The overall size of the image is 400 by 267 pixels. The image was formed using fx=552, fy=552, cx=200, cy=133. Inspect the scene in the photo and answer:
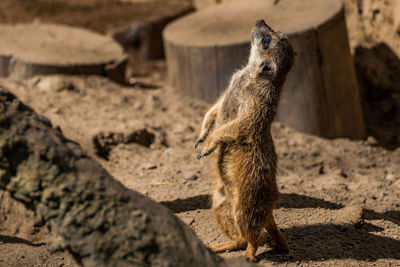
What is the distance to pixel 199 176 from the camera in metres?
3.86

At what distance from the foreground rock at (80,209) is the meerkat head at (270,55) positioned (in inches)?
48.4

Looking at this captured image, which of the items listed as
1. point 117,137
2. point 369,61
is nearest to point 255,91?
point 117,137

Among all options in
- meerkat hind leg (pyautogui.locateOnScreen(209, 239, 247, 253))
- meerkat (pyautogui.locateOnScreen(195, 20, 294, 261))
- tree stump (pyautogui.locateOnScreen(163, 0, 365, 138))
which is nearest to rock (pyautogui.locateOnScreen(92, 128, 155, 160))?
tree stump (pyautogui.locateOnScreen(163, 0, 365, 138))

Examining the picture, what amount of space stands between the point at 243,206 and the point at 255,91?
0.61 m

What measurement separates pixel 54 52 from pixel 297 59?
2.29m

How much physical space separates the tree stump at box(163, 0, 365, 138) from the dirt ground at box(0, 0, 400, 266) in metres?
0.18

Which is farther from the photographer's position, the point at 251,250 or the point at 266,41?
the point at 266,41

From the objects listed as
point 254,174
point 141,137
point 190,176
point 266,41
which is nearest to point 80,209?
point 254,174

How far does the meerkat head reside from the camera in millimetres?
2854

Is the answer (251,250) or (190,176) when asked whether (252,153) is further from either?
(190,176)

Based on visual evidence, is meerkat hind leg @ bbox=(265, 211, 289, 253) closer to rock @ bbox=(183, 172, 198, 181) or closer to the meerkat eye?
the meerkat eye

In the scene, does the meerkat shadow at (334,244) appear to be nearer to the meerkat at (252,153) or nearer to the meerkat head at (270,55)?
the meerkat at (252,153)

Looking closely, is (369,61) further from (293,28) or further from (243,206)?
(243,206)

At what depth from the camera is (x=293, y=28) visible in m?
4.55
